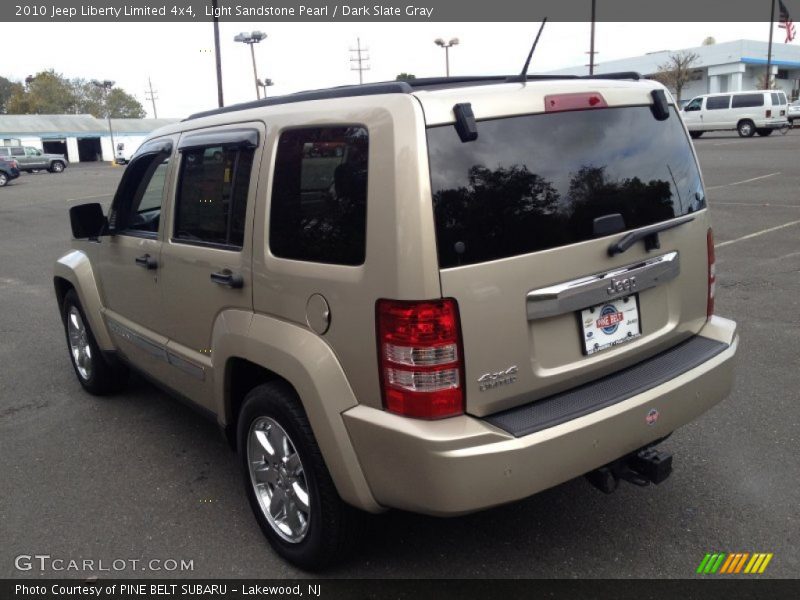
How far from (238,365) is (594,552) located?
5.83 ft

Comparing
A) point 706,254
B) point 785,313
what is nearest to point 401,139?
point 706,254

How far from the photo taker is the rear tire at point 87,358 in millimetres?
5070

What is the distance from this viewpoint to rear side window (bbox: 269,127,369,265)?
259 cm

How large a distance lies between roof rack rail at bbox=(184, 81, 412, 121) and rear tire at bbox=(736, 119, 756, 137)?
1365 inches

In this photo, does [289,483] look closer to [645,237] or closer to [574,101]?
[645,237]

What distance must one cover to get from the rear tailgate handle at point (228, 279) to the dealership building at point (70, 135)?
6786 centimetres

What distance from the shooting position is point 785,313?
6336mm

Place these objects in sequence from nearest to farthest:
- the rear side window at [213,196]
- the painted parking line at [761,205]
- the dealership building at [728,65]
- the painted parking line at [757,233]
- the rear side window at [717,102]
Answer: the rear side window at [213,196]
the painted parking line at [757,233]
the painted parking line at [761,205]
the rear side window at [717,102]
the dealership building at [728,65]

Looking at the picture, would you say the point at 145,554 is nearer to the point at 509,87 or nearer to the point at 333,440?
the point at 333,440

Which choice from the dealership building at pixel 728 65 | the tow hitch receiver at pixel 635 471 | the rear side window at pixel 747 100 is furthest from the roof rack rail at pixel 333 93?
the dealership building at pixel 728 65

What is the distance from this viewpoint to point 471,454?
2412 millimetres

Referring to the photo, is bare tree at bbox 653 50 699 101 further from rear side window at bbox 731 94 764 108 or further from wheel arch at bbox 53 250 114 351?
wheel arch at bbox 53 250 114 351

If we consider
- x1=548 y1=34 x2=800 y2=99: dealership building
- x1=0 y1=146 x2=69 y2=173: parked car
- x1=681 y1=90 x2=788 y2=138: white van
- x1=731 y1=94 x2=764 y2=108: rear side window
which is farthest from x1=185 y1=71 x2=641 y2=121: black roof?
x1=548 y1=34 x2=800 y2=99: dealership building

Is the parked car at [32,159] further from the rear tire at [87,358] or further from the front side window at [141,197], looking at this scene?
the front side window at [141,197]
